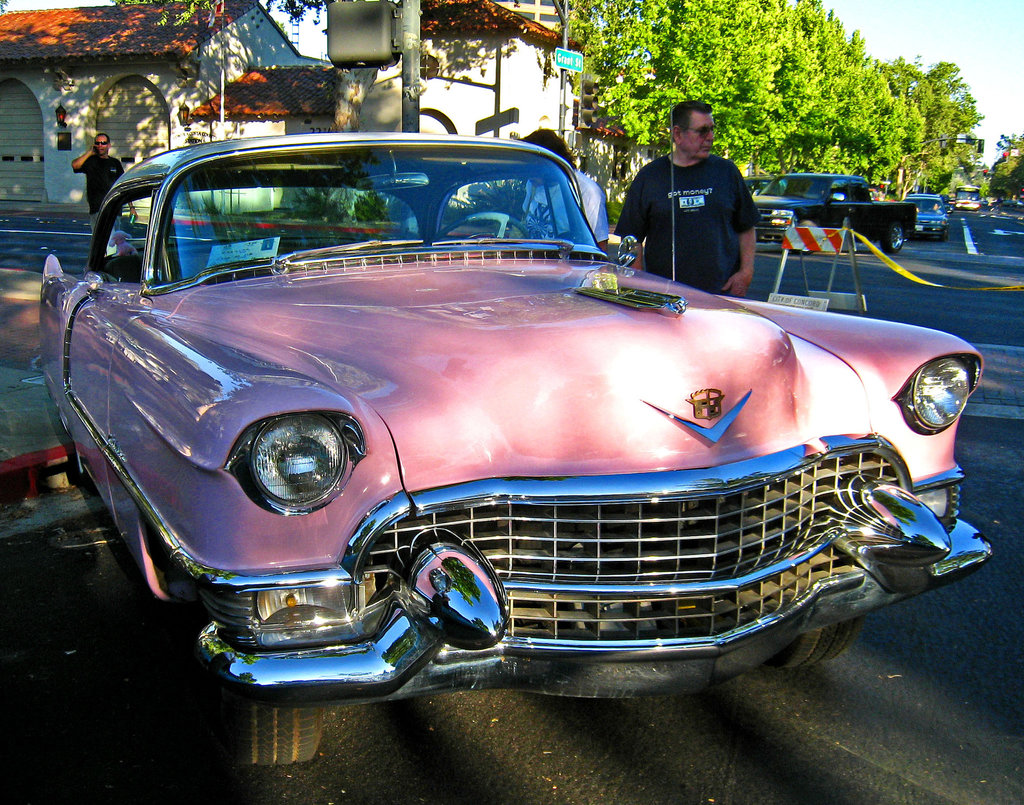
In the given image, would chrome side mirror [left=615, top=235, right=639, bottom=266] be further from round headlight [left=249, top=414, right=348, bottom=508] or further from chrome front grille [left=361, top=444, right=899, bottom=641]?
round headlight [left=249, top=414, right=348, bottom=508]

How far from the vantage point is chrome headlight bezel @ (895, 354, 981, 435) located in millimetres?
2627

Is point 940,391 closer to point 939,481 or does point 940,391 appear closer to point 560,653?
point 939,481

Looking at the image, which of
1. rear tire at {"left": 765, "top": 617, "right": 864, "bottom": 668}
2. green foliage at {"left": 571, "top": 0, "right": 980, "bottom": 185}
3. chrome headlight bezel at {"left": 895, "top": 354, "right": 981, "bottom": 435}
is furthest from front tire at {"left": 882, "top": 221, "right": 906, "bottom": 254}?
rear tire at {"left": 765, "top": 617, "right": 864, "bottom": 668}

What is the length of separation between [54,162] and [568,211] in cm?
3510

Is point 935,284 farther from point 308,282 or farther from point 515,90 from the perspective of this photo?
point 515,90

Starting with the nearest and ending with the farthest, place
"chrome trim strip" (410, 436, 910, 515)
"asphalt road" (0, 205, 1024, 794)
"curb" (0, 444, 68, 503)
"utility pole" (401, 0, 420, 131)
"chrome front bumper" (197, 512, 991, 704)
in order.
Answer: "chrome front bumper" (197, 512, 991, 704)
"chrome trim strip" (410, 436, 910, 515)
"asphalt road" (0, 205, 1024, 794)
"curb" (0, 444, 68, 503)
"utility pole" (401, 0, 420, 131)

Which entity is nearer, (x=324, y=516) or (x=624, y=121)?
(x=324, y=516)

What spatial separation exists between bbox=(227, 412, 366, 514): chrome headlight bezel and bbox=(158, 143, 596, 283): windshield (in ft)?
3.86

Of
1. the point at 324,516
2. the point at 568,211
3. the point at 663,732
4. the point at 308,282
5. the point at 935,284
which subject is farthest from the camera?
the point at 935,284

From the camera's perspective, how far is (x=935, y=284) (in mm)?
15602

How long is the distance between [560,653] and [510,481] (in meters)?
0.39

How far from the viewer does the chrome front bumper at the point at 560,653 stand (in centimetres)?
190

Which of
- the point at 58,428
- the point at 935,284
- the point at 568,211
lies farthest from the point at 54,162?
the point at 568,211

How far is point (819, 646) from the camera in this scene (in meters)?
2.82
